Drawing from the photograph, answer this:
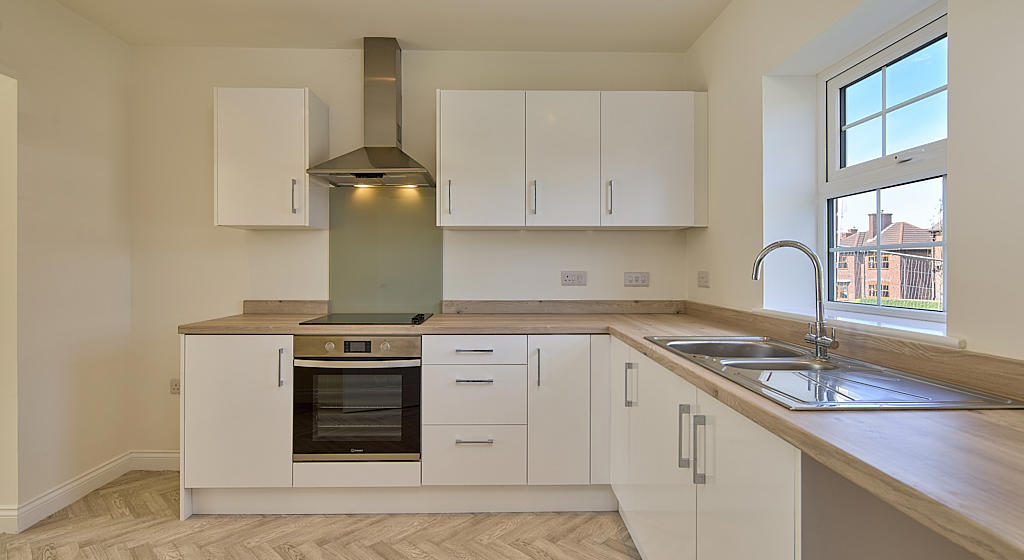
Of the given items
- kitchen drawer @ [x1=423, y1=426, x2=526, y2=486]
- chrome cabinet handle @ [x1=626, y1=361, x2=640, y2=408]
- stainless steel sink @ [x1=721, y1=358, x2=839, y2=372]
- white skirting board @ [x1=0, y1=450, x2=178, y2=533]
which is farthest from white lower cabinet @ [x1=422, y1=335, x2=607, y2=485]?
white skirting board @ [x1=0, y1=450, x2=178, y2=533]

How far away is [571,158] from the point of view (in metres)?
2.75

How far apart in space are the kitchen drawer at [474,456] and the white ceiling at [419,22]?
79.9 inches

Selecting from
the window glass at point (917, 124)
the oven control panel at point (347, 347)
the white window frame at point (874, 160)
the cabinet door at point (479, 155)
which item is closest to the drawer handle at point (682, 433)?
the white window frame at point (874, 160)

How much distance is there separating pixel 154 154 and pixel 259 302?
1.04 meters

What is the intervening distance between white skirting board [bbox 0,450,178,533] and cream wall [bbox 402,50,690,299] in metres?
1.92

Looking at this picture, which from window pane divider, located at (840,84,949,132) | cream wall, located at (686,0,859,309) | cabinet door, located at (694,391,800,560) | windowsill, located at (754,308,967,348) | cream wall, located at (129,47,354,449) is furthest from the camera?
cream wall, located at (129,47,354,449)

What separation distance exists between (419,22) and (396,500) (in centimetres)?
240

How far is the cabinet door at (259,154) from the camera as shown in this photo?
2676 mm

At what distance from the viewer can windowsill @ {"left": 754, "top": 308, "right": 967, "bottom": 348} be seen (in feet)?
4.35

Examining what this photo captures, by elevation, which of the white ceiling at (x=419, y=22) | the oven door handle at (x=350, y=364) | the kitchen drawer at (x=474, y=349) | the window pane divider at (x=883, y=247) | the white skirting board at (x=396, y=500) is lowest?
the white skirting board at (x=396, y=500)

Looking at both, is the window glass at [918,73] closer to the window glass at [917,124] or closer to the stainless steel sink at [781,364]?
the window glass at [917,124]

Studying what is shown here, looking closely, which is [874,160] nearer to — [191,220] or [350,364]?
[350,364]

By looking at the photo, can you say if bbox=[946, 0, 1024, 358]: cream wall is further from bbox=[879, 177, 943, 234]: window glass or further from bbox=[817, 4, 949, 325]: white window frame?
bbox=[879, 177, 943, 234]: window glass

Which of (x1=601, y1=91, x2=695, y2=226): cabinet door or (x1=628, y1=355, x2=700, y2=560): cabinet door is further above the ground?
(x1=601, y1=91, x2=695, y2=226): cabinet door
